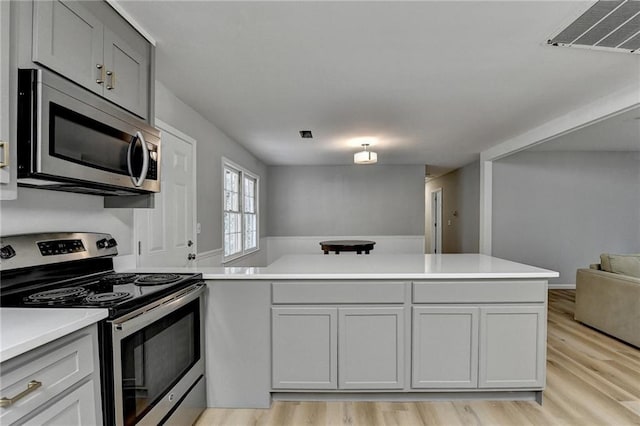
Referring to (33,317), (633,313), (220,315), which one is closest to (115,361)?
(33,317)

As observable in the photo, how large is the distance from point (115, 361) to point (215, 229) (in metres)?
2.83

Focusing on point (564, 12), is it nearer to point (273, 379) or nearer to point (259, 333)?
point (259, 333)

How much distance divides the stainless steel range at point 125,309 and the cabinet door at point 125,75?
71cm

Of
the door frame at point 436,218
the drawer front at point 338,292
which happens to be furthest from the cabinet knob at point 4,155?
the door frame at point 436,218

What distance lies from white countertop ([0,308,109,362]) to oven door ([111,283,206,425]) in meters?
0.13

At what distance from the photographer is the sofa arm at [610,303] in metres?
3.55

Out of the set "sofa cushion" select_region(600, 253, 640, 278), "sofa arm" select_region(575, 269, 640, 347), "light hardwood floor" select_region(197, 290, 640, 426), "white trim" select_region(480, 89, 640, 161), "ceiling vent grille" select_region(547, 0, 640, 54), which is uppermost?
"ceiling vent grille" select_region(547, 0, 640, 54)

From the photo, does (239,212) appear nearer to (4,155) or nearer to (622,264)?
(4,155)

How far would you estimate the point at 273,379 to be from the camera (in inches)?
92.4

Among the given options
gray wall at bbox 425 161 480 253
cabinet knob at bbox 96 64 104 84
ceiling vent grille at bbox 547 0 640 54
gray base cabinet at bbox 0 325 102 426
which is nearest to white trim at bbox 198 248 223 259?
cabinet knob at bbox 96 64 104 84

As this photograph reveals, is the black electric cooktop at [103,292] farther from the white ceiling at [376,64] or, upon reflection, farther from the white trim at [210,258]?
the white trim at [210,258]

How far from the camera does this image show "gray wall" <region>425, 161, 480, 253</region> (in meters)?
6.97

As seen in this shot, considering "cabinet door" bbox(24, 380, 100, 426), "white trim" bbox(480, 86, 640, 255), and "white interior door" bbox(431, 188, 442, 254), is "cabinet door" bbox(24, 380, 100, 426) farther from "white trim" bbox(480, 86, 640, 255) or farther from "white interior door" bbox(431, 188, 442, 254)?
"white interior door" bbox(431, 188, 442, 254)

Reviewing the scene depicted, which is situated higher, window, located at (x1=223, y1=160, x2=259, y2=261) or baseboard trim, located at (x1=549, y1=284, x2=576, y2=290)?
window, located at (x1=223, y1=160, x2=259, y2=261)
